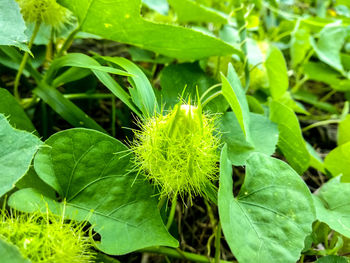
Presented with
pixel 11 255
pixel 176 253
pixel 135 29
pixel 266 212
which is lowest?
pixel 176 253

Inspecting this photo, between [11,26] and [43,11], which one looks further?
[43,11]

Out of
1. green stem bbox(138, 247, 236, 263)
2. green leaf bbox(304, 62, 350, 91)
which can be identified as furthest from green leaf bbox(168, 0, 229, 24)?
green stem bbox(138, 247, 236, 263)

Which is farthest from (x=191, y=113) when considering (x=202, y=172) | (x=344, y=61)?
(x=344, y=61)

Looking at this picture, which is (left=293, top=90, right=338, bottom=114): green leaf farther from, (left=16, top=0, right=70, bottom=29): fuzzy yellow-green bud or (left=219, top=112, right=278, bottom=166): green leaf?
(left=16, top=0, right=70, bottom=29): fuzzy yellow-green bud

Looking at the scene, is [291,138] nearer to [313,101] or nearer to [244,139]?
[244,139]

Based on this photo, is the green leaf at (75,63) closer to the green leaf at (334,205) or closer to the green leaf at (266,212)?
the green leaf at (266,212)

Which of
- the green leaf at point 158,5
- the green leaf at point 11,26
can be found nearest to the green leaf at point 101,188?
the green leaf at point 11,26

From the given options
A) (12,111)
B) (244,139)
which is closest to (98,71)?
(12,111)

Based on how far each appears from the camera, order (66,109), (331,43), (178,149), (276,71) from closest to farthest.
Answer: (178,149) < (66,109) < (276,71) < (331,43)
